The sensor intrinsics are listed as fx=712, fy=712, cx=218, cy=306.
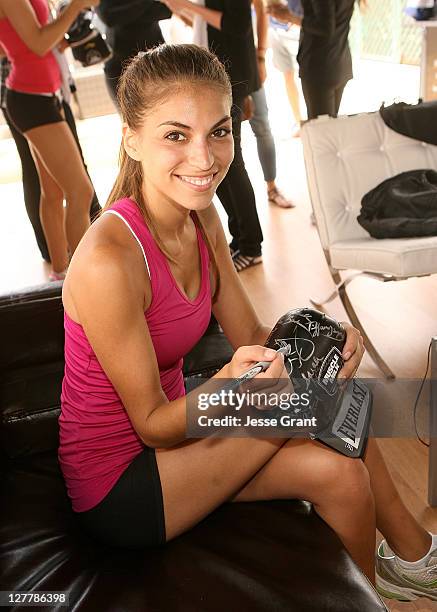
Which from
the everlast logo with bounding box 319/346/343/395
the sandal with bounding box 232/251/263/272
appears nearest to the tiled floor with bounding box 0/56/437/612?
the sandal with bounding box 232/251/263/272

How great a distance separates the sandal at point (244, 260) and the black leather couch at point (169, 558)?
6.28ft

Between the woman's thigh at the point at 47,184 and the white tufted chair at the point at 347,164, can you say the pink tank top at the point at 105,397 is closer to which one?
the white tufted chair at the point at 347,164

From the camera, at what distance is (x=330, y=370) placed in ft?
4.12

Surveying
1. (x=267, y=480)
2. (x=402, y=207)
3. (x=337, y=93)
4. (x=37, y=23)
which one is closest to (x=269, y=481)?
(x=267, y=480)

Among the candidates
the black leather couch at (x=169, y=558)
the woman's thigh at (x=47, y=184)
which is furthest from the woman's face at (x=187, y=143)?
the woman's thigh at (x=47, y=184)

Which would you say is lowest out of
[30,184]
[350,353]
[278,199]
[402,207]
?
[278,199]

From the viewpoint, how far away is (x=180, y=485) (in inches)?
49.0

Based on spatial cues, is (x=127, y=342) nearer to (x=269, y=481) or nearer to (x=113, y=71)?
(x=269, y=481)

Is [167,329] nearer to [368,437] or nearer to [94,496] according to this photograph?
[94,496]

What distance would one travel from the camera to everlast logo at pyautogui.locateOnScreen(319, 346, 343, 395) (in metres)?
1.24

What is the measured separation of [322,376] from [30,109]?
2260mm

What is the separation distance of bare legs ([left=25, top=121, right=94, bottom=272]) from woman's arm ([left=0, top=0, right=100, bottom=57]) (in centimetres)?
33

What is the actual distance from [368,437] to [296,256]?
212 centimetres

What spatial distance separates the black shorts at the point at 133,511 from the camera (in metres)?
1.21
